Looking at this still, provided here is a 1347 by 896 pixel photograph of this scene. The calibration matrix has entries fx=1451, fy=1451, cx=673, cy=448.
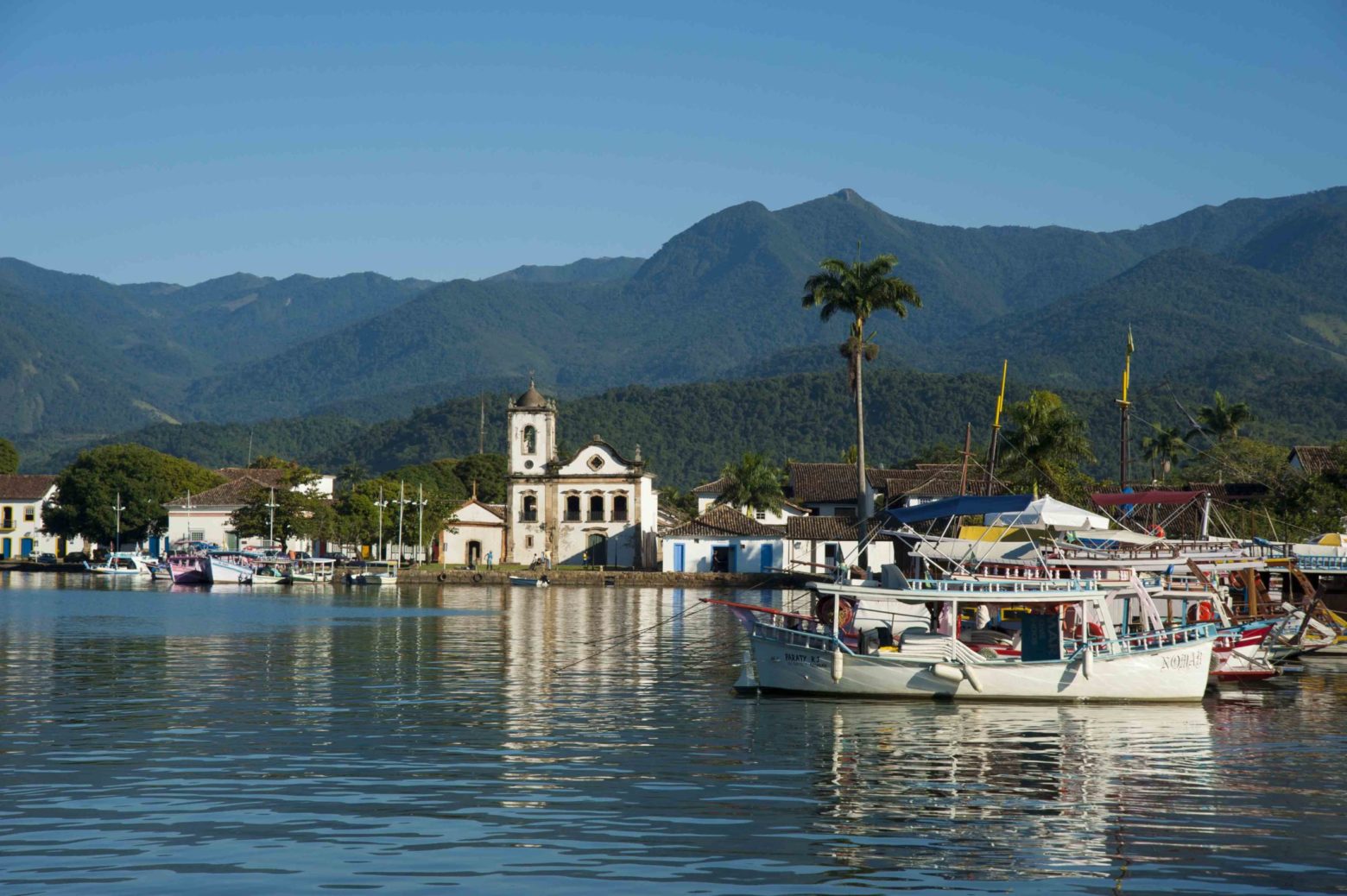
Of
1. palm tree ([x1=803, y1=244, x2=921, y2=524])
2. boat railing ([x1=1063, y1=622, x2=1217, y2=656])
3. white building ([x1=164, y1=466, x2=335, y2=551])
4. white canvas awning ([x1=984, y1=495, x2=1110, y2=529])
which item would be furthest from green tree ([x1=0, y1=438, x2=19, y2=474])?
boat railing ([x1=1063, y1=622, x2=1217, y2=656])

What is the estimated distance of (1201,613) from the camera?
119 ft

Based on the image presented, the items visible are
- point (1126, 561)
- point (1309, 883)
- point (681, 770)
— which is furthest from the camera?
point (1126, 561)

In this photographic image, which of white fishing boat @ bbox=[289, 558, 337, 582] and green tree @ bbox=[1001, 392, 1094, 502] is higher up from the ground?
green tree @ bbox=[1001, 392, 1094, 502]

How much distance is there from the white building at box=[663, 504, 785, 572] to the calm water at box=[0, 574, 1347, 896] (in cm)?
5638

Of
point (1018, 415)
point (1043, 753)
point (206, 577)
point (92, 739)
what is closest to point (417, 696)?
point (92, 739)

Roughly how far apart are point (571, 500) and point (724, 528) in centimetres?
1601

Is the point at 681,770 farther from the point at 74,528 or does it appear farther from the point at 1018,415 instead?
the point at 74,528

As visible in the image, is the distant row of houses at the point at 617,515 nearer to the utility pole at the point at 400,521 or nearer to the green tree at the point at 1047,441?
the utility pole at the point at 400,521

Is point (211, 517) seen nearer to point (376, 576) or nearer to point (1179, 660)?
point (376, 576)

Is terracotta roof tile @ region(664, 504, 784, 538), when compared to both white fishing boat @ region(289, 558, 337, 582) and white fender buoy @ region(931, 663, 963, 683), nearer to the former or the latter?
white fishing boat @ region(289, 558, 337, 582)

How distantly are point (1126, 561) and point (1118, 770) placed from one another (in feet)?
57.9

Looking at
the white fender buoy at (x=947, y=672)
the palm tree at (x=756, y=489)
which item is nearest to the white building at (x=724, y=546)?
the palm tree at (x=756, y=489)

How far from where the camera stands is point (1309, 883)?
14297 millimetres

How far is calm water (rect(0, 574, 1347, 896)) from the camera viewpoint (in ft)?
48.0
